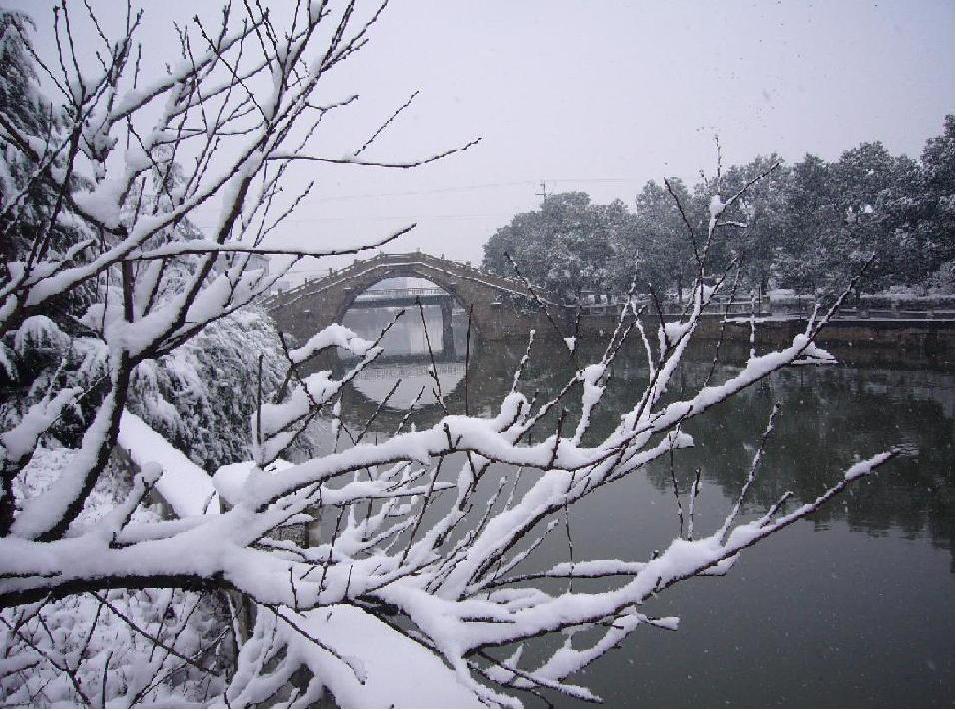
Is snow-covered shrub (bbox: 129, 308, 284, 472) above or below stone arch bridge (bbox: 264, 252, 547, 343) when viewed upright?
below

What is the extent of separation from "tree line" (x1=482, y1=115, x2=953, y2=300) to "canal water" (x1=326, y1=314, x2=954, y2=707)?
6.81 m

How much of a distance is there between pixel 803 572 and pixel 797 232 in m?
24.6

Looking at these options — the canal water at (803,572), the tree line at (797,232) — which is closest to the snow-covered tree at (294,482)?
the canal water at (803,572)

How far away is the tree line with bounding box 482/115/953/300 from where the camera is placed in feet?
71.9

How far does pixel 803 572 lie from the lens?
23.1 feet

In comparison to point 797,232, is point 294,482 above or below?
below

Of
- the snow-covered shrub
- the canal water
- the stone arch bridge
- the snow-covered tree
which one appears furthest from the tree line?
the snow-covered tree

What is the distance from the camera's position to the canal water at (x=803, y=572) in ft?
17.5

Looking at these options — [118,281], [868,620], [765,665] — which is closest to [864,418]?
[868,620]

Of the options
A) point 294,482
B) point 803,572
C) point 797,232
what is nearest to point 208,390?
point 294,482

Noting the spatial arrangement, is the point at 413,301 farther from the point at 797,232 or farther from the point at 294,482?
the point at 294,482

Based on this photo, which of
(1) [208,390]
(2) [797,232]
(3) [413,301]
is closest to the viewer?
(1) [208,390]

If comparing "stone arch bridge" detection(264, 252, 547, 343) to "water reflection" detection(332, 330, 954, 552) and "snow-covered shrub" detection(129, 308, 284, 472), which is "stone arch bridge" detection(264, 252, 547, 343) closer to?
"water reflection" detection(332, 330, 954, 552)

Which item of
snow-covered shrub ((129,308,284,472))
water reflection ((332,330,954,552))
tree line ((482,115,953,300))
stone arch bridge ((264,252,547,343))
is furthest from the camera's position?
stone arch bridge ((264,252,547,343))
